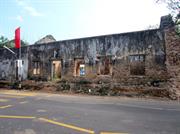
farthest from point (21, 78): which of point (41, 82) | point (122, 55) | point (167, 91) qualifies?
point (167, 91)

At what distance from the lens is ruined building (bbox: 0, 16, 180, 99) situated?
12703 mm

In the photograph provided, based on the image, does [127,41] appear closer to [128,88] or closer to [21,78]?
[128,88]

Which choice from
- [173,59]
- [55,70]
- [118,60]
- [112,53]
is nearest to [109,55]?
[112,53]

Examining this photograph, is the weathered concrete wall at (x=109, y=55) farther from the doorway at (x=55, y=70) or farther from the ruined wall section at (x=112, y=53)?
the doorway at (x=55, y=70)

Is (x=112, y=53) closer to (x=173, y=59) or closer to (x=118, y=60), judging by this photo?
(x=118, y=60)

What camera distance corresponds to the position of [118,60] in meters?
14.3

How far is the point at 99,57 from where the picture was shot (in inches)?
600

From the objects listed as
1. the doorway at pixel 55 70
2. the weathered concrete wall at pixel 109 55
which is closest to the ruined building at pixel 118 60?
the weathered concrete wall at pixel 109 55

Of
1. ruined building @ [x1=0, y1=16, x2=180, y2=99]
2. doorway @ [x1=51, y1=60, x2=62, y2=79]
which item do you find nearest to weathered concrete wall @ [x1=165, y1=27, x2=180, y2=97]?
ruined building @ [x1=0, y1=16, x2=180, y2=99]

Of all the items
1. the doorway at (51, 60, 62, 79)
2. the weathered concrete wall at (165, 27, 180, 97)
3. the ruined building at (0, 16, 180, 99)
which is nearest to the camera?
the weathered concrete wall at (165, 27, 180, 97)

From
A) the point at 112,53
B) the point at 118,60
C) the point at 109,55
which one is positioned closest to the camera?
the point at 118,60

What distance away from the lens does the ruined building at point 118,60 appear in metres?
12.7

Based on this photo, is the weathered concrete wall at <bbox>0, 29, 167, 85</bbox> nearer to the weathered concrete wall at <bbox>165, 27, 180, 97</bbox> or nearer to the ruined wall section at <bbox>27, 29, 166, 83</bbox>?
the ruined wall section at <bbox>27, 29, 166, 83</bbox>

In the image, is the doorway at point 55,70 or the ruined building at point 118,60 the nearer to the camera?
the ruined building at point 118,60
